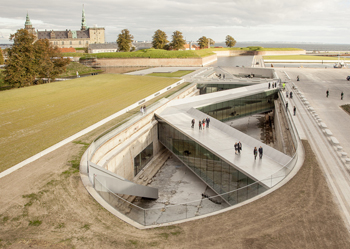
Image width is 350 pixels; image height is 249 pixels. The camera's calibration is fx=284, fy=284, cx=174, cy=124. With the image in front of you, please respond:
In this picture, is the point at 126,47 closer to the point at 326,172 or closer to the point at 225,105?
the point at 225,105

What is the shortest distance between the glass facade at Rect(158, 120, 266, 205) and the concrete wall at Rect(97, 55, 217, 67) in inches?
2569

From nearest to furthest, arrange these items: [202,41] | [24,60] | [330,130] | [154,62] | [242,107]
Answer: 1. [330,130]
2. [242,107]
3. [24,60]
4. [154,62]
5. [202,41]

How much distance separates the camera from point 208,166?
68.9 ft

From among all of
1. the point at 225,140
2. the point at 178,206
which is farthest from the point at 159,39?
the point at 178,206

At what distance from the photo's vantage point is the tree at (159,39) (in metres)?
117

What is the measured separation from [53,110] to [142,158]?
10.9 meters

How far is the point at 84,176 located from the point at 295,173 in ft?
38.5

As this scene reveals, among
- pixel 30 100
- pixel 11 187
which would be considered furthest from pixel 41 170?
pixel 30 100

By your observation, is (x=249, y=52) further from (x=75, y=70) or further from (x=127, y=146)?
(x=127, y=146)

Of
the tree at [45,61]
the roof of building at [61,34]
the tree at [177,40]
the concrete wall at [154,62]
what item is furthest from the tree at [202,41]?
the tree at [45,61]

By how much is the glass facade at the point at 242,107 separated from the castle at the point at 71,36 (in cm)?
15175

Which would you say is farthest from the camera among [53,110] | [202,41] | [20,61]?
[202,41]

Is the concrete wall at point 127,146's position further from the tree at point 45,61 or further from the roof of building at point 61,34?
the roof of building at point 61,34

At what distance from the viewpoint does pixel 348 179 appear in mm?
15547
